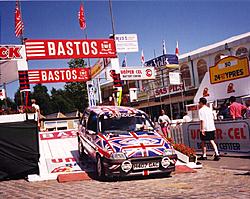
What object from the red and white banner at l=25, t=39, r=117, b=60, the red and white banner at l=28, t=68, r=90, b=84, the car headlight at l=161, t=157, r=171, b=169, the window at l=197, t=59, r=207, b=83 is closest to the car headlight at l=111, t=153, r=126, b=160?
the car headlight at l=161, t=157, r=171, b=169

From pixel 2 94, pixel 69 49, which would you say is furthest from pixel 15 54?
pixel 2 94

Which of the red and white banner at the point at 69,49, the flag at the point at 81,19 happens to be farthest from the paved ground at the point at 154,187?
the flag at the point at 81,19

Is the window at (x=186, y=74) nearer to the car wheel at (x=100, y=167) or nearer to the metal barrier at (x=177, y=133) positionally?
the metal barrier at (x=177, y=133)

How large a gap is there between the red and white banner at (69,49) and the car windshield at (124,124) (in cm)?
714

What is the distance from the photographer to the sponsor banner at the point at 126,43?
55.3 ft

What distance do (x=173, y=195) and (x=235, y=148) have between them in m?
5.98

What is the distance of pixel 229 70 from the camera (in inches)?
754

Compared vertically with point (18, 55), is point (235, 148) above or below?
below

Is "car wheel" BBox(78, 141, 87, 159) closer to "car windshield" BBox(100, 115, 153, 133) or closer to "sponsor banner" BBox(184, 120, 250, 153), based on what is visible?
"car windshield" BBox(100, 115, 153, 133)

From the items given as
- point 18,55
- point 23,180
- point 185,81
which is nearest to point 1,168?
point 23,180

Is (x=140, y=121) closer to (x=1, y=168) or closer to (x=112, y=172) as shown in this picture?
(x=112, y=172)

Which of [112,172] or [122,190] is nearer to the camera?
[122,190]

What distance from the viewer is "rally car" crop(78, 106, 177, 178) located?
8.52m

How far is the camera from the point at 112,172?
853 centimetres
